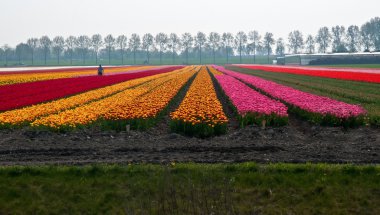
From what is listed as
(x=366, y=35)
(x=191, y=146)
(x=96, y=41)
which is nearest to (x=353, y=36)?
(x=366, y=35)

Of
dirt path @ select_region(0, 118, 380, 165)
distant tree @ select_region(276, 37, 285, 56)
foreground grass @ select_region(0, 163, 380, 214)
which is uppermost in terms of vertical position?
distant tree @ select_region(276, 37, 285, 56)

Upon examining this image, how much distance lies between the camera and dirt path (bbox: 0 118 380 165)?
1190 cm

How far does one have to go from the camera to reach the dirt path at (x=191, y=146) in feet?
39.0

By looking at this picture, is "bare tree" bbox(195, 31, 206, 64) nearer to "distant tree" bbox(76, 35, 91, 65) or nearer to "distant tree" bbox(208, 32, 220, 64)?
"distant tree" bbox(208, 32, 220, 64)

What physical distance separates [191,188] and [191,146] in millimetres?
4140

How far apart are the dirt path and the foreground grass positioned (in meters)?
1.19

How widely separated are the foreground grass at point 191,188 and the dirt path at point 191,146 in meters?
1.19

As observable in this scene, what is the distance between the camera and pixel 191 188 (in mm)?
9297

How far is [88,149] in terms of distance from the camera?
13.3m

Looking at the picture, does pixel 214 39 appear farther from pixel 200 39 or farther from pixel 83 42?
pixel 83 42

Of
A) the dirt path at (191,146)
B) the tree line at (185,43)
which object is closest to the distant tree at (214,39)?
the tree line at (185,43)

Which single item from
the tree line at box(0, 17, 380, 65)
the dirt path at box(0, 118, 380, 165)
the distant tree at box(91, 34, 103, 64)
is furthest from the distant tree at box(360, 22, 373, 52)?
the dirt path at box(0, 118, 380, 165)

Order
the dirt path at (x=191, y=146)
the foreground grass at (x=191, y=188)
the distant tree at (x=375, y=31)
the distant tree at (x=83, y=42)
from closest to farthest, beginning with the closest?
the foreground grass at (x=191, y=188) → the dirt path at (x=191, y=146) → the distant tree at (x=375, y=31) → the distant tree at (x=83, y=42)

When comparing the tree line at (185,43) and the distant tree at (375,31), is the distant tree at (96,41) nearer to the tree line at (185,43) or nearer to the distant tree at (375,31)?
the tree line at (185,43)
